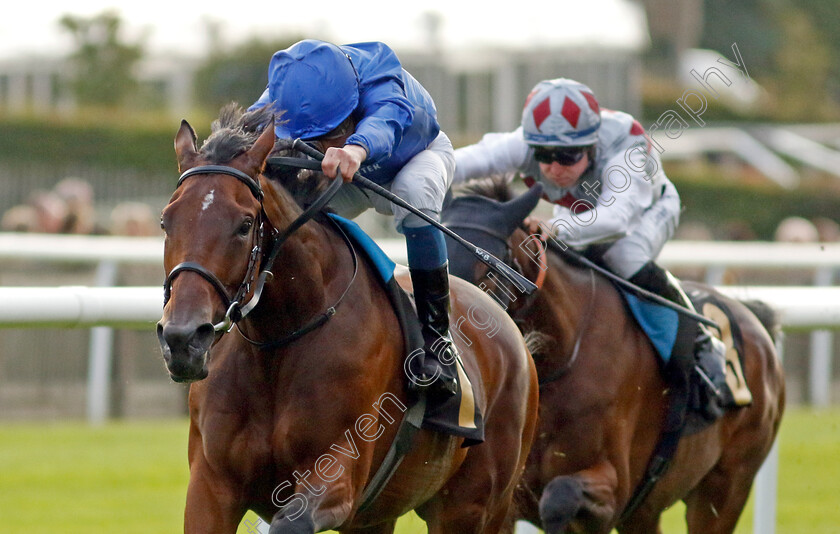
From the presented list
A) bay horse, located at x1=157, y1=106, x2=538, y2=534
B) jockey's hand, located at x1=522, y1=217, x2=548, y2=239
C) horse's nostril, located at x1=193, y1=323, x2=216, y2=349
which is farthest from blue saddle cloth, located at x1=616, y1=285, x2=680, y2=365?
horse's nostril, located at x1=193, y1=323, x2=216, y2=349

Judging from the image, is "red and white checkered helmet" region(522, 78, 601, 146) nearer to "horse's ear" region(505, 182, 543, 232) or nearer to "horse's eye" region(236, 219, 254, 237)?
"horse's ear" region(505, 182, 543, 232)

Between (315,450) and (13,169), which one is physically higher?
(315,450)

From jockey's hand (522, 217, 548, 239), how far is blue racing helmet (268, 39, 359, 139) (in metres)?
1.30

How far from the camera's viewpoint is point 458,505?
396 centimetres

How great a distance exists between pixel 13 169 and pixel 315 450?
11.8 m

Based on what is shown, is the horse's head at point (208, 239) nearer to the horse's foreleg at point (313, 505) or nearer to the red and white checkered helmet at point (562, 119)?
the horse's foreleg at point (313, 505)

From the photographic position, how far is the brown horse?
174 inches

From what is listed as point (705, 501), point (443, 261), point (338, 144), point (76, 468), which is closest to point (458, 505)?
point (443, 261)

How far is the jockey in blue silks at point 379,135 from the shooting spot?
338 centimetres

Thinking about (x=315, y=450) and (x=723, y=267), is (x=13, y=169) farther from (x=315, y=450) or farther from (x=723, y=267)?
(x=315, y=450)

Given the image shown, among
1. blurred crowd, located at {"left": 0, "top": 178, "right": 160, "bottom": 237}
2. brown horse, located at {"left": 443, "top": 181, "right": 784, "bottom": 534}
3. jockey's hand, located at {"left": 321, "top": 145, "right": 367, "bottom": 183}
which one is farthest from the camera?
blurred crowd, located at {"left": 0, "top": 178, "right": 160, "bottom": 237}

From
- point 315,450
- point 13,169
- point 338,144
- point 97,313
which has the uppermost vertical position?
point 338,144

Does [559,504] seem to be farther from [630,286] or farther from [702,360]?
[702,360]

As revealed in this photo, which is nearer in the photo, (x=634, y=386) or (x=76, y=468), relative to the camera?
(x=634, y=386)
